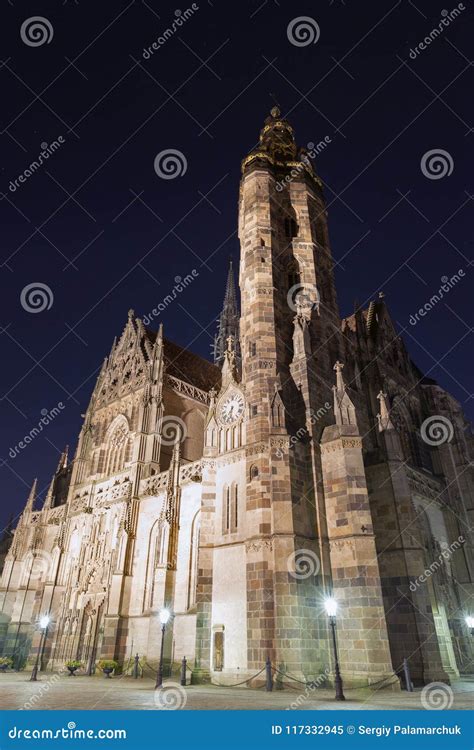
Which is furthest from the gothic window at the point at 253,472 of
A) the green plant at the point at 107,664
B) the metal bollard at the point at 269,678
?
the green plant at the point at 107,664

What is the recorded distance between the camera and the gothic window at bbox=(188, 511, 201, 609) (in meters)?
22.6

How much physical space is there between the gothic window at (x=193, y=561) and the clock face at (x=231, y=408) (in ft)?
16.7

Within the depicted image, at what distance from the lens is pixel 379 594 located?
17719 millimetres

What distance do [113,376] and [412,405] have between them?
2205 centimetres

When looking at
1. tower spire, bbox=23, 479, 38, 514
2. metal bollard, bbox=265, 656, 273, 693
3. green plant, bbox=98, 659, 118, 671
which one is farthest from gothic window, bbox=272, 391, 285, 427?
tower spire, bbox=23, 479, 38, 514

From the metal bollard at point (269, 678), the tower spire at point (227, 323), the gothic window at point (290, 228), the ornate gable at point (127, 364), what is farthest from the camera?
the tower spire at point (227, 323)

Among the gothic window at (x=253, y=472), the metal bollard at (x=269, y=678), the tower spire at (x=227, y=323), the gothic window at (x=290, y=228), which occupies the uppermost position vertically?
the tower spire at (x=227, y=323)

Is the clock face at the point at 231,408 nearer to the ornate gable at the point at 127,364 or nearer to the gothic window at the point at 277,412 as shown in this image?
the gothic window at the point at 277,412

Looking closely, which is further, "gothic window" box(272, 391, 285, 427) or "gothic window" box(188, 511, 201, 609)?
"gothic window" box(188, 511, 201, 609)

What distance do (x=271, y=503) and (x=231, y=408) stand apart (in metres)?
5.65

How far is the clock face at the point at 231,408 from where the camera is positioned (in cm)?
2284

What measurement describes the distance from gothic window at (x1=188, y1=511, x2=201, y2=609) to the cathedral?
0.09m

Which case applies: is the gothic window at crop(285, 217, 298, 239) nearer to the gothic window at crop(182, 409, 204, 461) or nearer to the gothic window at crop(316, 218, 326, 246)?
the gothic window at crop(316, 218, 326, 246)
